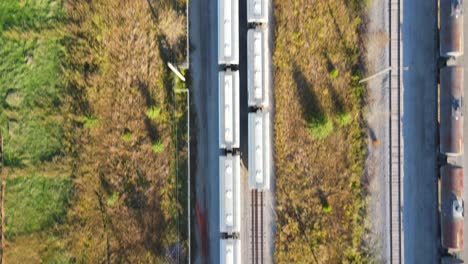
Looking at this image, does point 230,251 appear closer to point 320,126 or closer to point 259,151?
point 259,151

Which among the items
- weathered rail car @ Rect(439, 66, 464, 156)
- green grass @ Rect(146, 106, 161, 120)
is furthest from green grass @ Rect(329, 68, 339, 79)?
green grass @ Rect(146, 106, 161, 120)

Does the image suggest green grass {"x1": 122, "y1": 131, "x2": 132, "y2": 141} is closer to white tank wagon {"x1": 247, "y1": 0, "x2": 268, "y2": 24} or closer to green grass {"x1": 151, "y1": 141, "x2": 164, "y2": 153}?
green grass {"x1": 151, "y1": 141, "x2": 164, "y2": 153}

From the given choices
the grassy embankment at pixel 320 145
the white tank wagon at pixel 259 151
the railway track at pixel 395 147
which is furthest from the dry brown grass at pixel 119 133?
the railway track at pixel 395 147

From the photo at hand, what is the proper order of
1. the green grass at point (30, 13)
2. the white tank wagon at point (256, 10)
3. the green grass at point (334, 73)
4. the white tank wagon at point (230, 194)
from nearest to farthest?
the white tank wagon at point (256, 10) → the white tank wagon at point (230, 194) → the green grass at point (334, 73) → the green grass at point (30, 13)

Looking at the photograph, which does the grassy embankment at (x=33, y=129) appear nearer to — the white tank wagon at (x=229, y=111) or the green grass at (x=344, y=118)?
the white tank wagon at (x=229, y=111)

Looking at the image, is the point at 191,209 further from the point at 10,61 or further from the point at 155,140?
the point at 10,61

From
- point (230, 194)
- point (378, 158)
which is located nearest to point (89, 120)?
point (230, 194)
